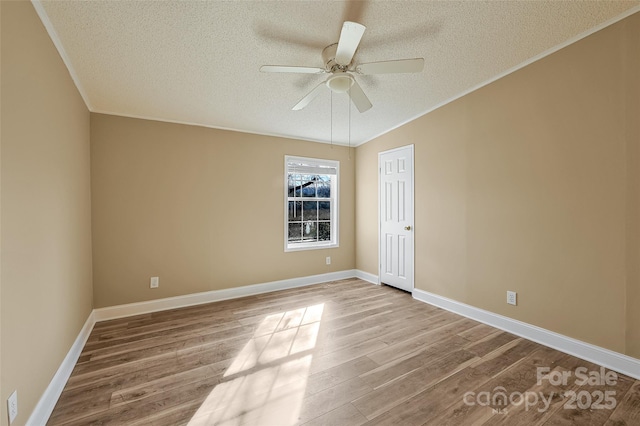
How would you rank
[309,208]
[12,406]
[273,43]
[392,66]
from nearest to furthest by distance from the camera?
[12,406], [392,66], [273,43], [309,208]

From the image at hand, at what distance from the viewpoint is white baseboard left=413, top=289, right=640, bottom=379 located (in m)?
2.01

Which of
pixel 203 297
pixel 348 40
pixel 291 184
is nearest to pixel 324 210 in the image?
pixel 291 184

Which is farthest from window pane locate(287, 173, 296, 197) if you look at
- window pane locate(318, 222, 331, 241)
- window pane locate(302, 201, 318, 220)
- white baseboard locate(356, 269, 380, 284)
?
white baseboard locate(356, 269, 380, 284)

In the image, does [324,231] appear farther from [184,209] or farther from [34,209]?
[34,209]

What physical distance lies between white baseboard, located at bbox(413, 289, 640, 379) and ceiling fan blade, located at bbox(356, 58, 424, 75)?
8.49 ft

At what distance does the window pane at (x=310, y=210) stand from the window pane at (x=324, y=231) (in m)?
Result: 0.19

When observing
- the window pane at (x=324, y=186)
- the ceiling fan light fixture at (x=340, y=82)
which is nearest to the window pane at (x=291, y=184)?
the window pane at (x=324, y=186)

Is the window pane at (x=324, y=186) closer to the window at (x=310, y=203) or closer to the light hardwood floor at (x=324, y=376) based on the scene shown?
the window at (x=310, y=203)

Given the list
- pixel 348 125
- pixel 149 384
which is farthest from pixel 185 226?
pixel 348 125

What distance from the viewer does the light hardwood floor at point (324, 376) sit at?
1642 mm

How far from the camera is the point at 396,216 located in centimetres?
412

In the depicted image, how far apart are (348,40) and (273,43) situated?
0.69 m

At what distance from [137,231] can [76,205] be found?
0.91m

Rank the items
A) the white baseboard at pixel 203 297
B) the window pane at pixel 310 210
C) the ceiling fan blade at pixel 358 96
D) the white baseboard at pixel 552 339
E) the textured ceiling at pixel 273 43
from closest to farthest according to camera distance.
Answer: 1. the textured ceiling at pixel 273 43
2. the white baseboard at pixel 552 339
3. the ceiling fan blade at pixel 358 96
4. the white baseboard at pixel 203 297
5. the window pane at pixel 310 210
